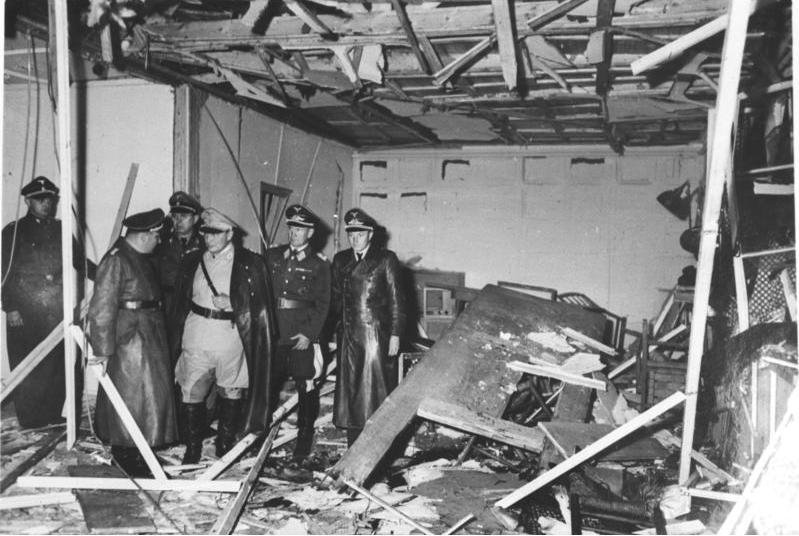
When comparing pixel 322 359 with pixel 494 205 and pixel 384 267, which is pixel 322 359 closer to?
pixel 384 267

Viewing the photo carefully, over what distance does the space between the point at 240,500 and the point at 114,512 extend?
85cm

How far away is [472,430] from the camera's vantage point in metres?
4.57

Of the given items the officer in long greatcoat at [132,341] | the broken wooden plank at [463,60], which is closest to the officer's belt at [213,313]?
the officer in long greatcoat at [132,341]

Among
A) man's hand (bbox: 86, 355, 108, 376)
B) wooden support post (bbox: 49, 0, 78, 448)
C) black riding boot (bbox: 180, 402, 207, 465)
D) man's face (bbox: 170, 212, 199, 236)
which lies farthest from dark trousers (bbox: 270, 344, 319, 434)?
wooden support post (bbox: 49, 0, 78, 448)

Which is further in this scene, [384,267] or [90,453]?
[384,267]

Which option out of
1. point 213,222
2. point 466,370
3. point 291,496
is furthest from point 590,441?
point 213,222

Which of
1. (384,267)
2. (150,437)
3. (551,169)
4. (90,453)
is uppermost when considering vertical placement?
(551,169)

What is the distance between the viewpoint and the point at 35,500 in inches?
151

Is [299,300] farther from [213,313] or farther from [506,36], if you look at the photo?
[506,36]

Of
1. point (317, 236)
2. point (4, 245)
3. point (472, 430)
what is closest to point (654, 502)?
point (472, 430)

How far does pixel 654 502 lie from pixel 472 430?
4.61 feet

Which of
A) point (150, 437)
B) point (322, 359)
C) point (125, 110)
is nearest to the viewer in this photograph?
point (150, 437)

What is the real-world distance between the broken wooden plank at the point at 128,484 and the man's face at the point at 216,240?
1893 mm

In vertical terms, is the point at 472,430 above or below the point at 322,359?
below
